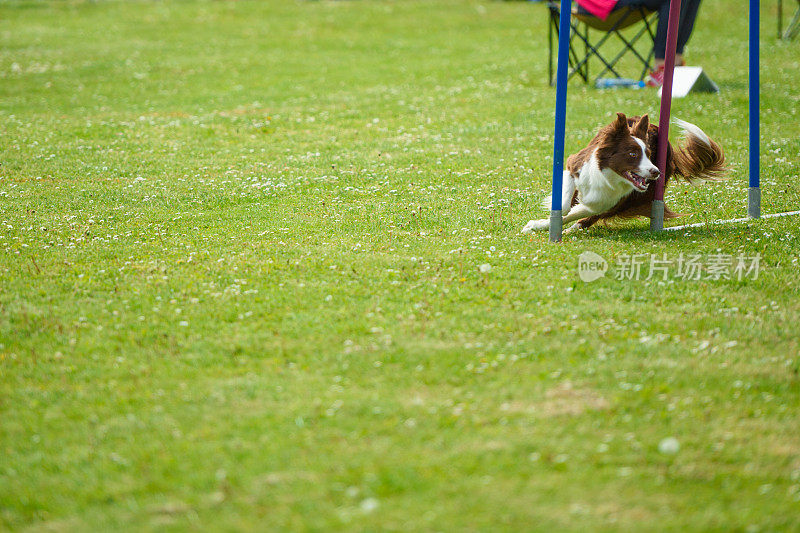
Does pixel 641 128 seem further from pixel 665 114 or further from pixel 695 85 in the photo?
pixel 695 85

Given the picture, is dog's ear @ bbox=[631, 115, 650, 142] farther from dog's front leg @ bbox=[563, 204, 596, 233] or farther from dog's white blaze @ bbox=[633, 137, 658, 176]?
dog's front leg @ bbox=[563, 204, 596, 233]

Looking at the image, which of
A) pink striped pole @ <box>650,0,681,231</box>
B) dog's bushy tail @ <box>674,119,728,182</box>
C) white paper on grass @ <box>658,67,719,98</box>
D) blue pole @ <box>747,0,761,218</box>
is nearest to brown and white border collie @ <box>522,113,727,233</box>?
dog's bushy tail @ <box>674,119,728,182</box>

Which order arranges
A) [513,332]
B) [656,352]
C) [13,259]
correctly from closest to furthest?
[656,352] < [513,332] < [13,259]

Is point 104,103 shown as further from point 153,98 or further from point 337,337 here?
point 337,337

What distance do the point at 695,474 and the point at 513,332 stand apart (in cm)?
192

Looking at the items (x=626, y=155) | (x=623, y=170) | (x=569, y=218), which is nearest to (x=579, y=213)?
(x=569, y=218)

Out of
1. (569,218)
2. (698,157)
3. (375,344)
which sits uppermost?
(698,157)

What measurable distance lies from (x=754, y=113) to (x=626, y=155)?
177cm

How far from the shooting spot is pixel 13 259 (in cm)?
736

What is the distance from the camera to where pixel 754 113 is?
8039mm

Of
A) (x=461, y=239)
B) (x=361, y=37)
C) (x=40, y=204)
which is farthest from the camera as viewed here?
(x=361, y=37)

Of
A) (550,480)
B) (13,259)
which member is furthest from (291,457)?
(13,259)

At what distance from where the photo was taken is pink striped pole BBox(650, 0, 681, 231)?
736 cm

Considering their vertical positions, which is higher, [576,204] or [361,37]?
[361,37]
